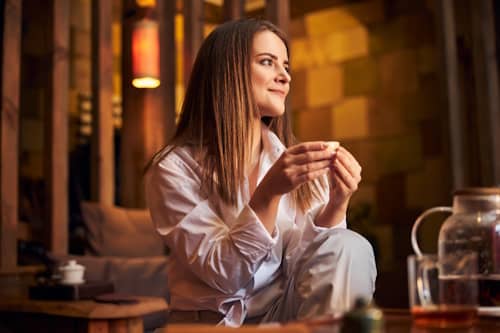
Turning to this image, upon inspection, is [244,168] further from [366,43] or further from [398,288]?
[366,43]

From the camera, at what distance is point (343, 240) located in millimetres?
1537

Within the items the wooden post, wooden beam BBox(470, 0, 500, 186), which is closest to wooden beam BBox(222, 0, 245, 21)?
the wooden post

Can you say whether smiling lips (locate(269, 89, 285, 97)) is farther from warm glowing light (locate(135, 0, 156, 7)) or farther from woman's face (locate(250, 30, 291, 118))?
warm glowing light (locate(135, 0, 156, 7))

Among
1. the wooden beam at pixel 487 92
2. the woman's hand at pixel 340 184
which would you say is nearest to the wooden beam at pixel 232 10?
the wooden beam at pixel 487 92

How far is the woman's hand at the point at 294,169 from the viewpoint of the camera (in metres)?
1.58

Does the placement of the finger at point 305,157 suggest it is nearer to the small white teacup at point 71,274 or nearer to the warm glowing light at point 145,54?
the small white teacup at point 71,274

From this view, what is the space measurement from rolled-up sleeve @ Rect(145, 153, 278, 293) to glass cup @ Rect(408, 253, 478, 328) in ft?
1.51

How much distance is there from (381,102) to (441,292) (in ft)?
14.7

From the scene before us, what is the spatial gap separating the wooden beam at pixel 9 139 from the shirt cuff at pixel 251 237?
179cm

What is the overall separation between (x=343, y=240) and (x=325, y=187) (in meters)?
0.61

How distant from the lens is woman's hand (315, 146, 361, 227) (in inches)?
67.3

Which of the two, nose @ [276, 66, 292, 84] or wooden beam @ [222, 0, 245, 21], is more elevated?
wooden beam @ [222, 0, 245, 21]

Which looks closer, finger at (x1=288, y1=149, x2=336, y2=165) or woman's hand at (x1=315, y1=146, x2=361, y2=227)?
finger at (x1=288, y1=149, x2=336, y2=165)

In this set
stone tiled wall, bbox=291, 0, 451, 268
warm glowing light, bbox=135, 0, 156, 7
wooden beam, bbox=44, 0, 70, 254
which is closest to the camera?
wooden beam, bbox=44, 0, 70, 254
